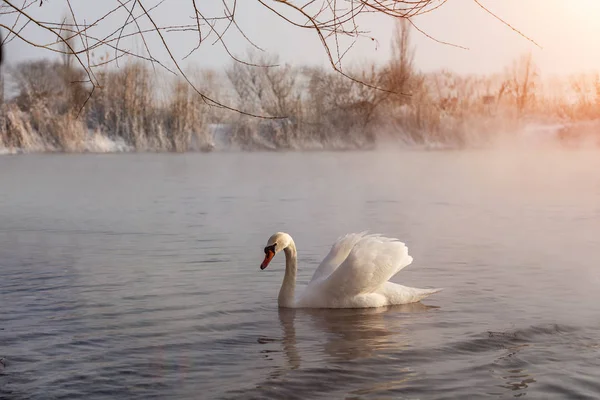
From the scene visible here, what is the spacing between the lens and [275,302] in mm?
7242

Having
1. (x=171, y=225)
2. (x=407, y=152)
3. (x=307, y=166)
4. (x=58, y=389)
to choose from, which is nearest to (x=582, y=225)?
(x=171, y=225)

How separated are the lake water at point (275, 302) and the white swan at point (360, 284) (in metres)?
0.11

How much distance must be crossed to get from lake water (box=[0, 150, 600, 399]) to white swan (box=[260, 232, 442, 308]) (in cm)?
11

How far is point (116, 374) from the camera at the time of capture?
16.6 ft

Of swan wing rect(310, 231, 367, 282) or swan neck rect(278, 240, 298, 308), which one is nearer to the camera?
swan neck rect(278, 240, 298, 308)

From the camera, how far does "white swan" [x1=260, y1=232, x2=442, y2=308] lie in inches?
272

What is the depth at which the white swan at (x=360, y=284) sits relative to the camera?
272 inches

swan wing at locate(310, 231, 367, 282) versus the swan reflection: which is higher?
swan wing at locate(310, 231, 367, 282)

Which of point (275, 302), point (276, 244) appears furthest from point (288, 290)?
point (276, 244)

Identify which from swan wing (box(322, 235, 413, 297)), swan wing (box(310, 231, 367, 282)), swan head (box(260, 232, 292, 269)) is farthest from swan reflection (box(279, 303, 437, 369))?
swan head (box(260, 232, 292, 269))

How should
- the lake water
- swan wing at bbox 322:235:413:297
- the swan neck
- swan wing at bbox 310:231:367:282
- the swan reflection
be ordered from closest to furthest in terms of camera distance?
the lake water
the swan reflection
swan wing at bbox 322:235:413:297
the swan neck
swan wing at bbox 310:231:367:282

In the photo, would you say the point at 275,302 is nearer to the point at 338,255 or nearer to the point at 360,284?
the point at 338,255

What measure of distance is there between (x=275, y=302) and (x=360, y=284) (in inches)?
29.5

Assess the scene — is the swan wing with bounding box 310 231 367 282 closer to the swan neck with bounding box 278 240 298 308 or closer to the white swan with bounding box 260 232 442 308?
the white swan with bounding box 260 232 442 308
